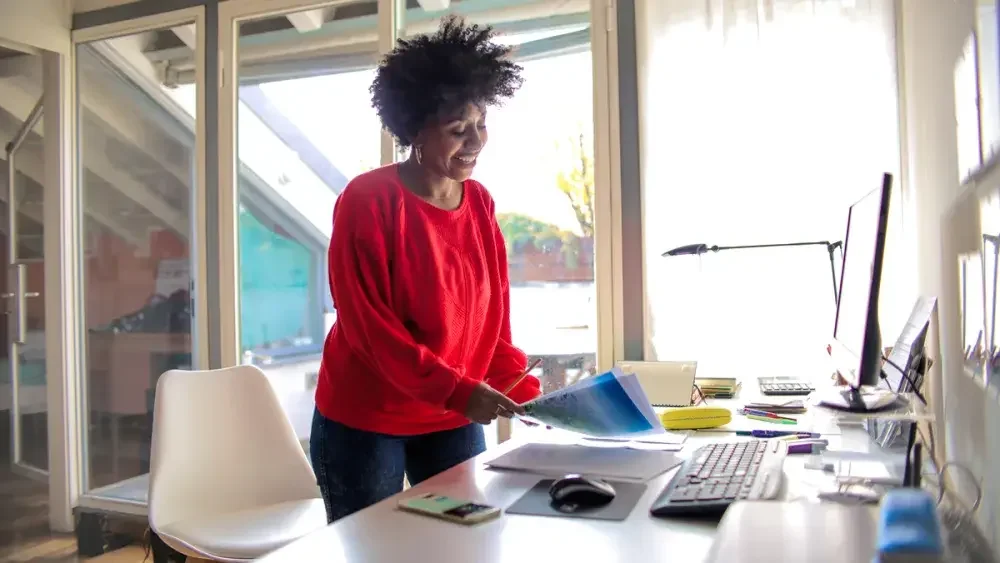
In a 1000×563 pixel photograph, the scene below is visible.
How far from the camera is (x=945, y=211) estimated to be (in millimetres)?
1528

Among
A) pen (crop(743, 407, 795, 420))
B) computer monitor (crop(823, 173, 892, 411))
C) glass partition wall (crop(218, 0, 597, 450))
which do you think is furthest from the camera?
glass partition wall (crop(218, 0, 597, 450))

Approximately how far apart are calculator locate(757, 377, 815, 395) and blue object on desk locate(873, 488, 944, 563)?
5.25 ft

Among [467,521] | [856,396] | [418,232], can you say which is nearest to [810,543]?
[467,521]

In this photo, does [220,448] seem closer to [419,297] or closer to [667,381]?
[419,297]

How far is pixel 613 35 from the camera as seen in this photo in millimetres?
2865

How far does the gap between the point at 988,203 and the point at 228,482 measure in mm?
1977

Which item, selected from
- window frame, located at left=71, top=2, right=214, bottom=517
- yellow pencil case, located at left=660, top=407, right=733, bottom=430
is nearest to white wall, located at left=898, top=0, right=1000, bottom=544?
yellow pencil case, located at left=660, top=407, right=733, bottom=430

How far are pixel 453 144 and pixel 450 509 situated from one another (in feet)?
2.66

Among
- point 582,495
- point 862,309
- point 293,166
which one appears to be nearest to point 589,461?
point 582,495

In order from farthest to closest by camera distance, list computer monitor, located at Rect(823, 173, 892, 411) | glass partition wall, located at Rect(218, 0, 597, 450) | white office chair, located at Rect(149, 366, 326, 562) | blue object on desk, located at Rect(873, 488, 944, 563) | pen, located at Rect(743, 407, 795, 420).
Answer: glass partition wall, located at Rect(218, 0, 597, 450) < white office chair, located at Rect(149, 366, 326, 562) < pen, located at Rect(743, 407, 795, 420) < computer monitor, located at Rect(823, 173, 892, 411) < blue object on desk, located at Rect(873, 488, 944, 563)

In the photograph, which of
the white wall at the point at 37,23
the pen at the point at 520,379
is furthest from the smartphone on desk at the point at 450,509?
the white wall at the point at 37,23

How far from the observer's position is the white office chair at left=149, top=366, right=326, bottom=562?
2.09m

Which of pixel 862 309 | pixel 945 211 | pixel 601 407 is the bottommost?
pixel 601 407

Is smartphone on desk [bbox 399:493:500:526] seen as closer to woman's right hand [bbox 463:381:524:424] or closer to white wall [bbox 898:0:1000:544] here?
woman's right hand [bbox 463:381:524:424]
